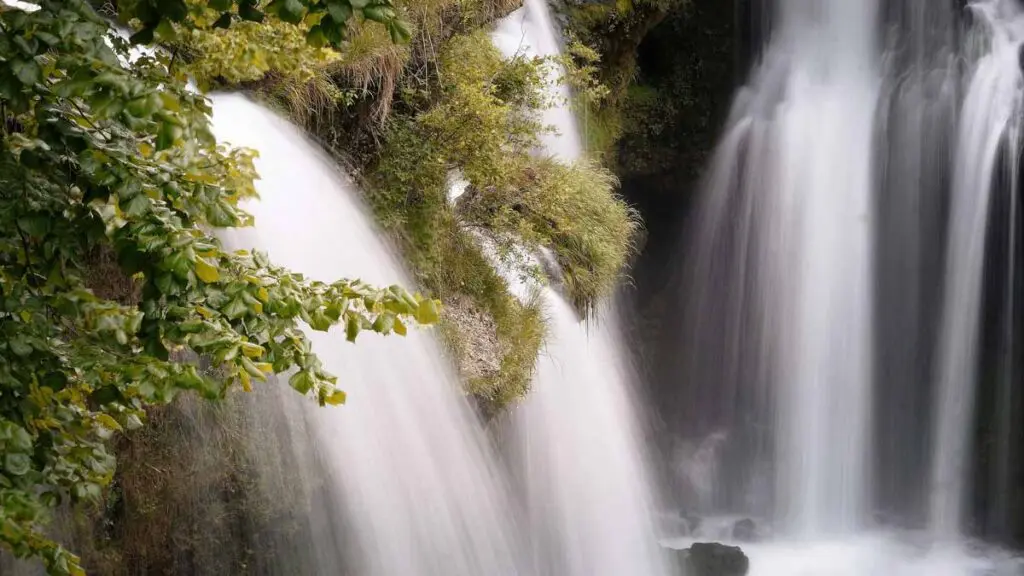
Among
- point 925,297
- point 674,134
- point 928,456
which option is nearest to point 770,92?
point 674,134

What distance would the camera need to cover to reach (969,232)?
13773 mm

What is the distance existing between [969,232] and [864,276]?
1.47m

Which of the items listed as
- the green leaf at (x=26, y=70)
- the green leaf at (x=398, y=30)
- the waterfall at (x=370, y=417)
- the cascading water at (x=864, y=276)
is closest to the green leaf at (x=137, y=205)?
the green leaf at (x=26, y=70)

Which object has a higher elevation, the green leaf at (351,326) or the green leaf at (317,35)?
the green leaf at (317,35)

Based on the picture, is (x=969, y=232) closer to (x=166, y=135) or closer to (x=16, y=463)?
(x=166, y=135)

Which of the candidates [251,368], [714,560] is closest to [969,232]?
[714,560]

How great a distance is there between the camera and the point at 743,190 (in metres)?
15.2

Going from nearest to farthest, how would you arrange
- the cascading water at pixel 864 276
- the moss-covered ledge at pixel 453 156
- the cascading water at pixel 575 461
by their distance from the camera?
the moss-covered ledge at pixel 453 156, the cascading water at pixel 575 461, the cascading water at pixel 864 276

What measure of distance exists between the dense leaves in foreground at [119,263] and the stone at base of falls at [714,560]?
953 cm

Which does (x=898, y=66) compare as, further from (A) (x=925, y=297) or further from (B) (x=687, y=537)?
(B) (x=687, y=537)

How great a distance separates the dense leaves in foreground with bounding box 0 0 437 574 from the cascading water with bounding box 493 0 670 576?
5.43 metres

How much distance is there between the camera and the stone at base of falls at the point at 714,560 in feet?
39.3

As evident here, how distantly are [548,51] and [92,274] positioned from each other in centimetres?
829

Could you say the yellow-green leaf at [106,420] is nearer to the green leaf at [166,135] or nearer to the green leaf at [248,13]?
the green leaf at [166,135]
